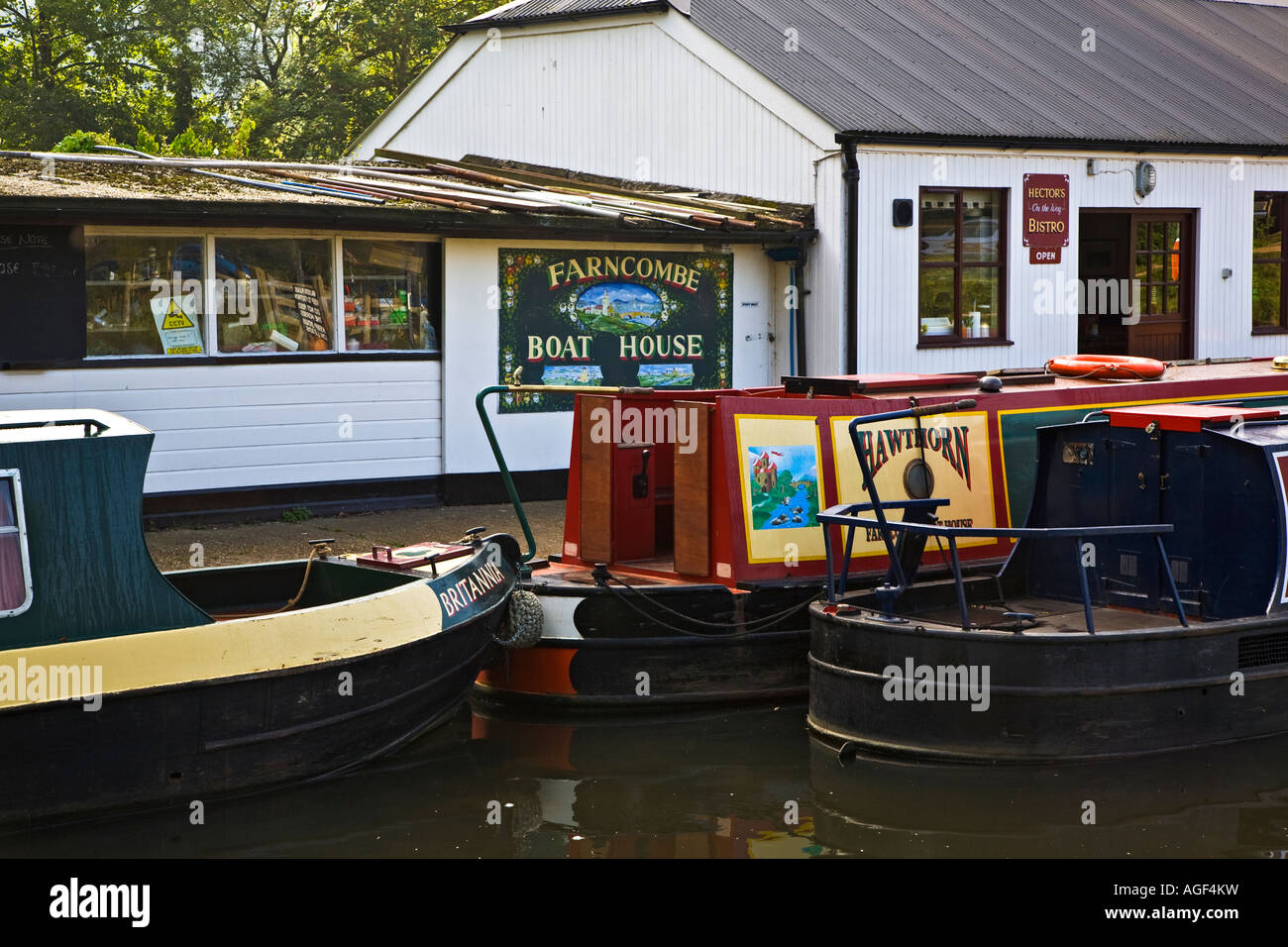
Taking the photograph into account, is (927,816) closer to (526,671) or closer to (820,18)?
(526,671)

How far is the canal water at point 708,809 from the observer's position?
7645mm

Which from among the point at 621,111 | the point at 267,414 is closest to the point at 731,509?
the point at 267,414

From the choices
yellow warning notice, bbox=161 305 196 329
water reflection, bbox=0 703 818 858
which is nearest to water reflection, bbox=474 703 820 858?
water reflection, bbox=0 703 818 858

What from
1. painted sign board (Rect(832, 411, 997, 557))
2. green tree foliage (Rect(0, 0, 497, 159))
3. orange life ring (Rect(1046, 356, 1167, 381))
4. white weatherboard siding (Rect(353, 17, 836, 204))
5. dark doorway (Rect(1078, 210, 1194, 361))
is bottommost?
painted sign board (Rect(832, 411, 997, 557))

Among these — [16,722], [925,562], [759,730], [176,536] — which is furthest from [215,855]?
[176,536]

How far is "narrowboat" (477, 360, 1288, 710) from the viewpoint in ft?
32.3

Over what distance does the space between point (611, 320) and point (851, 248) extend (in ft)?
8.77

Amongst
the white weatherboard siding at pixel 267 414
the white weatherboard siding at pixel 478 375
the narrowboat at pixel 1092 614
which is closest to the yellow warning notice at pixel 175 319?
the white weatherboard siding at pixel 267 414

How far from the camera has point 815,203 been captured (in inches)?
663

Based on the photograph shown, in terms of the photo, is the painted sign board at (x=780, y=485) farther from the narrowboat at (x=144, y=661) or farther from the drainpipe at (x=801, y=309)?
the drainpipe at (x=801, y=309)

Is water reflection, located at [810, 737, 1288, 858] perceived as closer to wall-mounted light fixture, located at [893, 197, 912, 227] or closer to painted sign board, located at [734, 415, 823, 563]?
painted sign board, located at [734, 415, 823, 563]

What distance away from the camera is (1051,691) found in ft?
28.1

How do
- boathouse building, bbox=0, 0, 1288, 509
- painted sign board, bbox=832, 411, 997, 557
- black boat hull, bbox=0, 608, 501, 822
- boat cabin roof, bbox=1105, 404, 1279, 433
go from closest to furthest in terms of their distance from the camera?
black boat hull, bbox=0, 608, 501, 822
boat cabin roof, bbox=1105, 404, 1279, 433
painted sign board, bbox=832, 411, 997, 557
boathouse building, bbox=0, 0, 1288, 509

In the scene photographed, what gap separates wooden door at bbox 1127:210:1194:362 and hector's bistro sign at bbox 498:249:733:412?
588 centimetres
